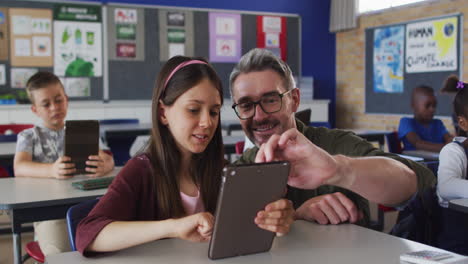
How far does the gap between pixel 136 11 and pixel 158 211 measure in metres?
5.32

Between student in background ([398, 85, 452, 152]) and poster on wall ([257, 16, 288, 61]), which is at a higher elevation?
poster on wall ([257, 16, 288, 61])

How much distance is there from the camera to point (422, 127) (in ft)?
14.0

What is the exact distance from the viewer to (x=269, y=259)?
1078 mm

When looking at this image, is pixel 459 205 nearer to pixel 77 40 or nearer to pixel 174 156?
pixel 174 156

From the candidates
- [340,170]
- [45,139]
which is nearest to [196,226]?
[340,170]

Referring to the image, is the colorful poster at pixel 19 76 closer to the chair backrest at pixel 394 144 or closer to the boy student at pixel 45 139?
the boy student at pixel 45 139

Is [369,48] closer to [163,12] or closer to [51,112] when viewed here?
[163,12]

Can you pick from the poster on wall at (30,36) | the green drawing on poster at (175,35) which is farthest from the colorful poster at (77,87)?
the green drawing on poster at (175,35)

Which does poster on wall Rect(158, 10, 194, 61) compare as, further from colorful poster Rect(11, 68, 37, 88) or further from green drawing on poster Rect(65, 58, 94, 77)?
colorful poster Rect(11, 68, 37, 88)

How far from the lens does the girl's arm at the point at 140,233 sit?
1091 mm

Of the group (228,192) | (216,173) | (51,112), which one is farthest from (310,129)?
(51,112)

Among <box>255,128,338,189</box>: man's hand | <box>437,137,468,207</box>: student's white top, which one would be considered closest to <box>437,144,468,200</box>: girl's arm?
<box>437,137,468,207</box>: student's white top

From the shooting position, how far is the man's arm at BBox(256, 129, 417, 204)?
3.40ft

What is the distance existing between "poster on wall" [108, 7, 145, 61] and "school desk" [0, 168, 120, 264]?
14.0 ft
